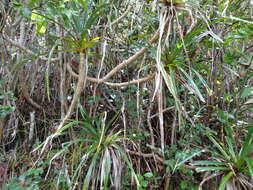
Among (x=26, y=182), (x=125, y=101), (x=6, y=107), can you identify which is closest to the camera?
(x=26, y=182)

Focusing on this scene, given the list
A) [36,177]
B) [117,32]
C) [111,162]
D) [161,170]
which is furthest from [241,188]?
[117,32]

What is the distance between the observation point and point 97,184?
1.06 m

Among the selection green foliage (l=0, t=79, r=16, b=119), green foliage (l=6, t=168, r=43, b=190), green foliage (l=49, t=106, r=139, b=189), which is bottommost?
green foliage (l=6, t=168, r=43, b=190)

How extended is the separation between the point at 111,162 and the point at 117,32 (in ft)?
2.73

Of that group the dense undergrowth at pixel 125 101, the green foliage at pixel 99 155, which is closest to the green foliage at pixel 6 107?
the dense undergrowth at pixel 125 101

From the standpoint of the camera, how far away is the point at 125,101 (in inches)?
51.8

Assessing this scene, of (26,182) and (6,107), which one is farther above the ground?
(6,107)

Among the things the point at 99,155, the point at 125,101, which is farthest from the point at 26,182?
the point at 125,101

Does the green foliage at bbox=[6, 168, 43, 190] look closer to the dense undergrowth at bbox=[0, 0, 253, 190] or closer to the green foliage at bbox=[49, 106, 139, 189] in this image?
the dense undergrowth at bbox=[0, 0, 253, 190]

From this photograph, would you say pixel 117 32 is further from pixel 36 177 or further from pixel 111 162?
pixel 36 177

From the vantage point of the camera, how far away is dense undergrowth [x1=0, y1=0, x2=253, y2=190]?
99 centimetres

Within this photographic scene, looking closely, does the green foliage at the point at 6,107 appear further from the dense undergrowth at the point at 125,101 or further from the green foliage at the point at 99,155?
the green foliage at the point at 99,155

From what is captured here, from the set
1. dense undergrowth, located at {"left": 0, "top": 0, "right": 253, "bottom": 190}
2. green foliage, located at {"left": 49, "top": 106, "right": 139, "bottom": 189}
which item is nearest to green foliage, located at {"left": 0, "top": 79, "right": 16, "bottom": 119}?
dense undergrowth, located at {"left": 0, "top": 0, "right": 253, "bottom": 190}

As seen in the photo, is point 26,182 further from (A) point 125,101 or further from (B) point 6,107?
(A) point 125,101
